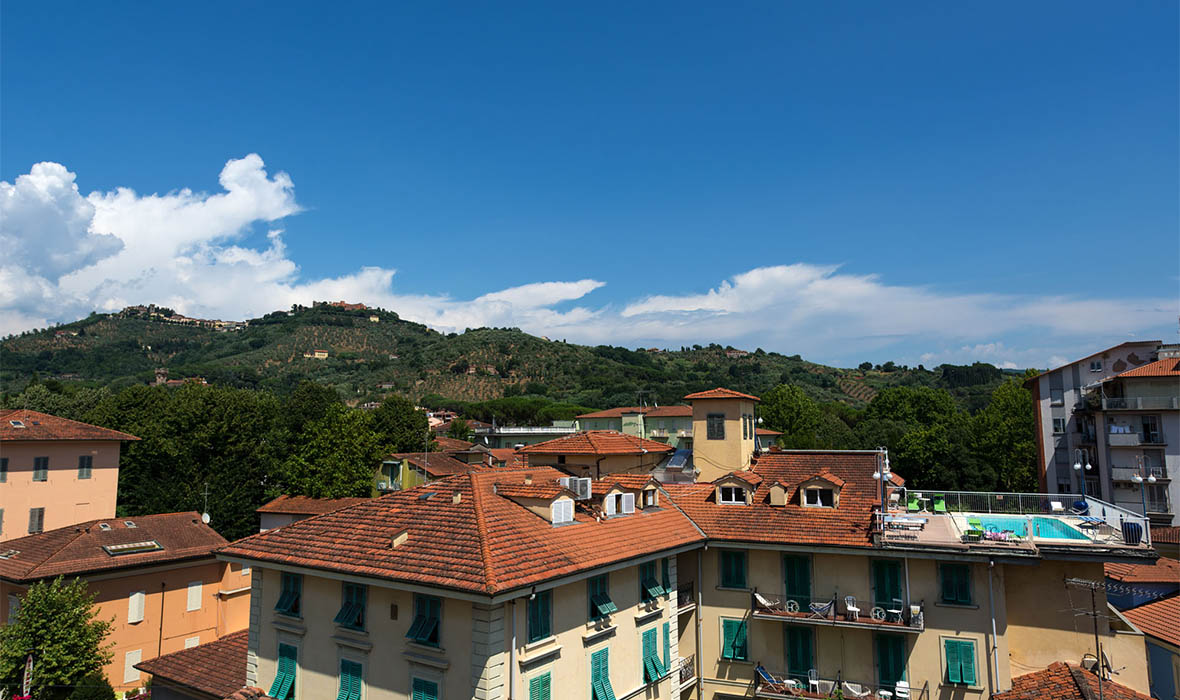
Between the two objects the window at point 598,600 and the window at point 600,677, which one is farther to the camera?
the window at point 598,600

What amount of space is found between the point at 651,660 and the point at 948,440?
72025 mm

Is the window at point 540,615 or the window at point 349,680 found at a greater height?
the window at point 540,615

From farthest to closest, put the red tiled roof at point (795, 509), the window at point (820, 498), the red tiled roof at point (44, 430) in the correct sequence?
the red tiled roof at point (44, 430), the window at point (820, 498), the red tiled roof at point (795, 509)

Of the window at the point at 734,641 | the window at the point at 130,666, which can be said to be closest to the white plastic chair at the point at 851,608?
the window at the point at 734,641

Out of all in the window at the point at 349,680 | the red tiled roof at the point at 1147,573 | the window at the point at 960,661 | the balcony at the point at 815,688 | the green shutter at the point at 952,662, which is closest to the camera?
the window at the point at 349,680

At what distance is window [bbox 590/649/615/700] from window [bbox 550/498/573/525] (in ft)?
13.9

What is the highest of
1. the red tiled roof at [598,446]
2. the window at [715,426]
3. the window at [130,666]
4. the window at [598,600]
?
the window at [715,426]

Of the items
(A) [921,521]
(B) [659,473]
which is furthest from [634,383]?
(A) [921,521]

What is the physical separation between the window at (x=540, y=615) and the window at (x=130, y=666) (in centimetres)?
2614

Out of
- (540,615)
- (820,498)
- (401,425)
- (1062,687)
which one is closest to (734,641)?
(820,498)

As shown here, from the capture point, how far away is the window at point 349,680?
19250 mm

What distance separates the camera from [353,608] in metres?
19.6

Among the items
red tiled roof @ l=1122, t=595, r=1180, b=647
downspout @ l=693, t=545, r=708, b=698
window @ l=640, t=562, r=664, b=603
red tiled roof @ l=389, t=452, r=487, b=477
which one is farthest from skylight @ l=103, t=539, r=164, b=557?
red tiled roof @ l=1122, t=595, r=1180, b=647

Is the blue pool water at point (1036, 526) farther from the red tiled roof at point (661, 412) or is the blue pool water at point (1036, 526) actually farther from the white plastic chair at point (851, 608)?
the red tiled roof at point (661, 412)
